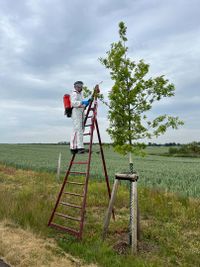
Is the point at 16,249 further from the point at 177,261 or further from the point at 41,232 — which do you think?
the point at 177,261

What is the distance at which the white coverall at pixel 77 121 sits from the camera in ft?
23.4

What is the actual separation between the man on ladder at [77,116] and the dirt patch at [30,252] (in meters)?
2.11

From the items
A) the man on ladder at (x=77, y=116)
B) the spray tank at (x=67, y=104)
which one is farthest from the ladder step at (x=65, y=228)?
the spray tank at (x=67, y=104)

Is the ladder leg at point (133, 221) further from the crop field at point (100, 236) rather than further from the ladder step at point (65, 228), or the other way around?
the ladder step at point (65, 228)

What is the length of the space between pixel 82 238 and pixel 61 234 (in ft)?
2.16

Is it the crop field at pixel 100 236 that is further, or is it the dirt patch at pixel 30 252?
the crop field at pixel 100 236

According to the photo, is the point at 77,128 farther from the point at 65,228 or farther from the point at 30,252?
the point at 30,252

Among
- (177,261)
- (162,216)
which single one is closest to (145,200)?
(162,216)

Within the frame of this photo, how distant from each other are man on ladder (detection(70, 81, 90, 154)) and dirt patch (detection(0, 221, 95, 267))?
2.11m

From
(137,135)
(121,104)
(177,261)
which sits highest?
(121,104)

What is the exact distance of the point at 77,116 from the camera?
7.19 m

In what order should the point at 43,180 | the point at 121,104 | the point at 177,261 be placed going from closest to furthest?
the point at 177,261
the point at 121,104
the point at 43,180

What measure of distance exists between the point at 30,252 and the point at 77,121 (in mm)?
2995

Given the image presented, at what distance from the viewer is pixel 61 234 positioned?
→ 6930 millimetres
